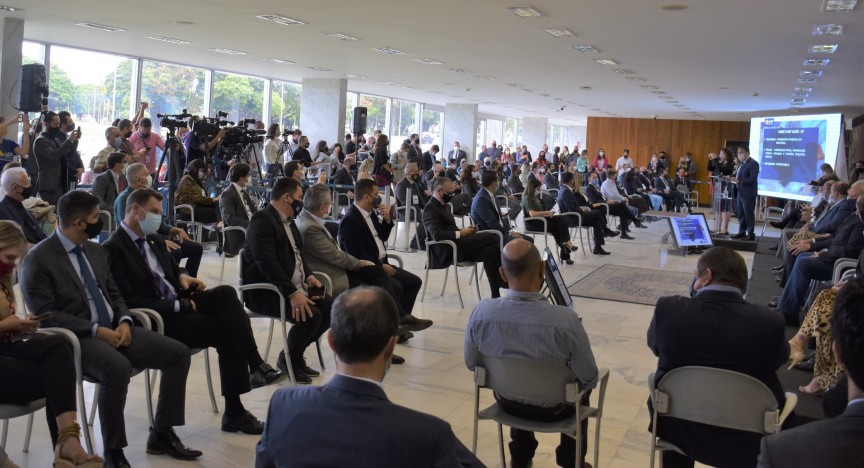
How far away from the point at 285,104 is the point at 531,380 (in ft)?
61.7

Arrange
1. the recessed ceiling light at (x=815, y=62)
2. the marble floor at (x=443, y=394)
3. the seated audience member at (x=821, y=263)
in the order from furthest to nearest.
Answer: the recessed ceiling light at (x=815, y=62), the seated audience member at (x=821, y=263), the marble floor at (x=443, y=394)

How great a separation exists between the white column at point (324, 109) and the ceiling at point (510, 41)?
18.7 inches

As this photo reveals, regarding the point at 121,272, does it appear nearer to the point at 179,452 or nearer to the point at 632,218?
the point at 179,452

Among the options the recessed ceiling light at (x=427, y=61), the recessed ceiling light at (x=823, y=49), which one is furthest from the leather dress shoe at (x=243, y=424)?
the recessed ceiling light at (x=427, y=61)

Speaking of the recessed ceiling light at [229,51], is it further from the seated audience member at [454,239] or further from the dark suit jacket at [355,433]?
the dark suit jacket at [355,433]

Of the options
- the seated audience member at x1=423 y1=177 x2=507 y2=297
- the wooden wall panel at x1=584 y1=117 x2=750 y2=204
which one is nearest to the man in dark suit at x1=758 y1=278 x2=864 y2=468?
the seated audience member at x1=423 y1=177 x2=507 y2=297

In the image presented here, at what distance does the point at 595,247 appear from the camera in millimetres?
11102

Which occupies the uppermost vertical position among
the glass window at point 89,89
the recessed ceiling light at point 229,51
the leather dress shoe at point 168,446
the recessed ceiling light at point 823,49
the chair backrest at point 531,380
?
the recessed ceiling light at point 229,51

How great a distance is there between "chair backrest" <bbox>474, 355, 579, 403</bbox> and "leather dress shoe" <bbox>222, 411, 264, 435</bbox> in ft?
4.58

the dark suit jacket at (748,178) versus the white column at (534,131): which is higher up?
the white column at (534,131)

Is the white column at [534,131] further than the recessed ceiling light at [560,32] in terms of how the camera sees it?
Yes

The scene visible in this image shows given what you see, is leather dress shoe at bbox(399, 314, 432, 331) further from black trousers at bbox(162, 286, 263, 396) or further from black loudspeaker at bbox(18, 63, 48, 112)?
black loudspeaker at bbox(18, 63, 48, 112)

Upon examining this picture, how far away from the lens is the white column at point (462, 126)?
26161 mm

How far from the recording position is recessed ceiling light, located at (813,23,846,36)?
8055 millimetres
